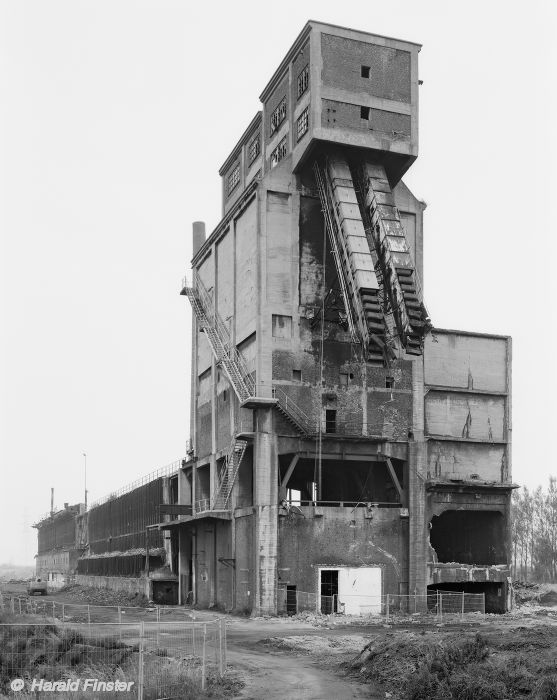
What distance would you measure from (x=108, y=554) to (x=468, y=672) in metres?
67.8

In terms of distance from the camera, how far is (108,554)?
8575 cm

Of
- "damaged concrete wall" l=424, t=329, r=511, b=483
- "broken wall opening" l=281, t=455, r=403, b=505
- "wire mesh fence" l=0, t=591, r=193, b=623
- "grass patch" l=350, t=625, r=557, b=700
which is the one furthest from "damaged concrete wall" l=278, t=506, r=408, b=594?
"grass patch" l=350, t=625, r=557, b=700

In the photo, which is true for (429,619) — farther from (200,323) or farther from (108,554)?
(108,554)

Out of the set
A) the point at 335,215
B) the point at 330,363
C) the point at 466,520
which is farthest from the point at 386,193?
the point at 466,520

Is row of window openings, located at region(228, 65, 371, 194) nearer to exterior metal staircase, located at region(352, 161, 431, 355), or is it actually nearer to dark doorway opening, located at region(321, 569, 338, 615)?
exterior metal staircase, located at region(352, 161, 431, 355)

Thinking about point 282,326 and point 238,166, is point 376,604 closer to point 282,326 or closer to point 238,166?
point 282,326

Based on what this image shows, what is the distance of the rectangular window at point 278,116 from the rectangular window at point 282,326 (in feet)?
39.3

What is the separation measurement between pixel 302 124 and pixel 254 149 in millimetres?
10057

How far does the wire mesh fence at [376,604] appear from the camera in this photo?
44.3m

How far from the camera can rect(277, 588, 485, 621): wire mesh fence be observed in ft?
145

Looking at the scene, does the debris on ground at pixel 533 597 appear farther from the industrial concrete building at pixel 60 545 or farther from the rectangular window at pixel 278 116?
the industrial concrete building at pixel 60 545

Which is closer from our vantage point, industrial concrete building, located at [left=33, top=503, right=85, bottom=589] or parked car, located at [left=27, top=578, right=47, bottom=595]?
parked car, located at [left=27, top=578, right=47, bottom=595]

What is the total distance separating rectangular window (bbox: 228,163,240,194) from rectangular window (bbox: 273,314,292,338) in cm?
1794

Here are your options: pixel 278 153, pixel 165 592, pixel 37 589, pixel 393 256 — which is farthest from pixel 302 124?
pixel 37 589
